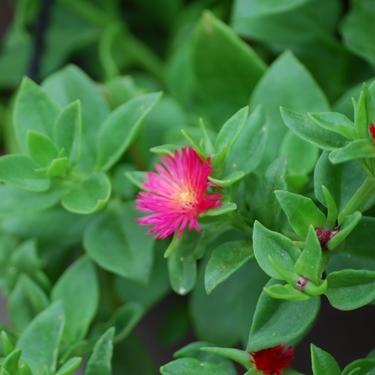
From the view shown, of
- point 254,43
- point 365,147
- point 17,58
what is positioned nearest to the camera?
point 365,147

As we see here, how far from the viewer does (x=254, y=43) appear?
2.49 ft

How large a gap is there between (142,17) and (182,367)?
65 cm

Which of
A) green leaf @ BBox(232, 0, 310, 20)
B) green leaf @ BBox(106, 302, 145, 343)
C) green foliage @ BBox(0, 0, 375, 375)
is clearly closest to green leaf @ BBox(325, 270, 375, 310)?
green foliage @ BBox(0, 0, 375, 375)

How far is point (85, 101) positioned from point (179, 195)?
0.77 feet

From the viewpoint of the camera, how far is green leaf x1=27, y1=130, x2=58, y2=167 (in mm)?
425

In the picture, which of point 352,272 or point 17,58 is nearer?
point 352,272

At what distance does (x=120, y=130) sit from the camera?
0.48 m

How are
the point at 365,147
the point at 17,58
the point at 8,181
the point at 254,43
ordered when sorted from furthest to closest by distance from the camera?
the point at 17,58 < the point at 254,43 < the point at 8,181 < the point at 365,147

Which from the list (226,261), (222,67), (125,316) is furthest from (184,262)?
(222,67)

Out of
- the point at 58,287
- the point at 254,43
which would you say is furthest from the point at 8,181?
the point at 254,43

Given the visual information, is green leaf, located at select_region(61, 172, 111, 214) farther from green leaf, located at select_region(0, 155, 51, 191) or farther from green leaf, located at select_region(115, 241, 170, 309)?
green leaf, located at select_region(115, 241, 170, 309)

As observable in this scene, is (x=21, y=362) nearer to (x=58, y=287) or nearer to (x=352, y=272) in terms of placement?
(x=58, y=287)

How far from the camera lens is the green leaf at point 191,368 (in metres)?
0.35

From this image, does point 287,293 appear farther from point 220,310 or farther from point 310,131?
point 220,310
